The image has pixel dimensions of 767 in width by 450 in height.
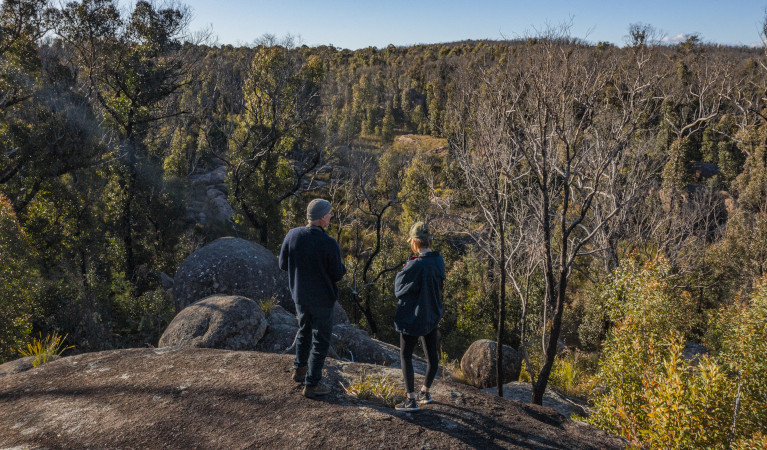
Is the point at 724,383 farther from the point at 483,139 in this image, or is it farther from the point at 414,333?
the point at 483,139

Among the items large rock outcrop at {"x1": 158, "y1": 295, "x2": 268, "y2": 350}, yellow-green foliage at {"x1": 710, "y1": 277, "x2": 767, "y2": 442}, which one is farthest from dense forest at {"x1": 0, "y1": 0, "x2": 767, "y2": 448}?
large rock outcrop at {"x1": 158, "y1": 295, "x2": 268, "y2": 350}

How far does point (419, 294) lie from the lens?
15.9 ft

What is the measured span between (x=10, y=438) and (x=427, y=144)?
184ft

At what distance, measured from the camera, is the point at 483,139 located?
11.9 meters

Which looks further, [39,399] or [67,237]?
[67,237]

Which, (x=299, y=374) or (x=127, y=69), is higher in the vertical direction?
(x=127, y=69)

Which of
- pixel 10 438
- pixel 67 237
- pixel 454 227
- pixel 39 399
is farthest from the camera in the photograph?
pixel 454 227

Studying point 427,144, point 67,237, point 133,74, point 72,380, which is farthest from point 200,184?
point 72,380

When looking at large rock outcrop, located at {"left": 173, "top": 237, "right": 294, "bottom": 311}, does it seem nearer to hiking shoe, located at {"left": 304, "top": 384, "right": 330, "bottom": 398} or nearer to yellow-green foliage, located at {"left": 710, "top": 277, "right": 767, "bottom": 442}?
hiking shoe, located at {"left": 304, "top": 384, "right": 330, "bottom": 398}

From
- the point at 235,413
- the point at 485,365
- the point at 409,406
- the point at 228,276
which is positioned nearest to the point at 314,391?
the point at 235,413

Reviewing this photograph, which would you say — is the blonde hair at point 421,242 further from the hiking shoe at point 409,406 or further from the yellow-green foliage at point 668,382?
the yellow-green foliage at point 668,382

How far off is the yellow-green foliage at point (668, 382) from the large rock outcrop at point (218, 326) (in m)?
6.84

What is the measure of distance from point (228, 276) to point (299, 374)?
27.3 ft

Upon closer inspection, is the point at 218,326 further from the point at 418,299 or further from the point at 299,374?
the point at 418,299
